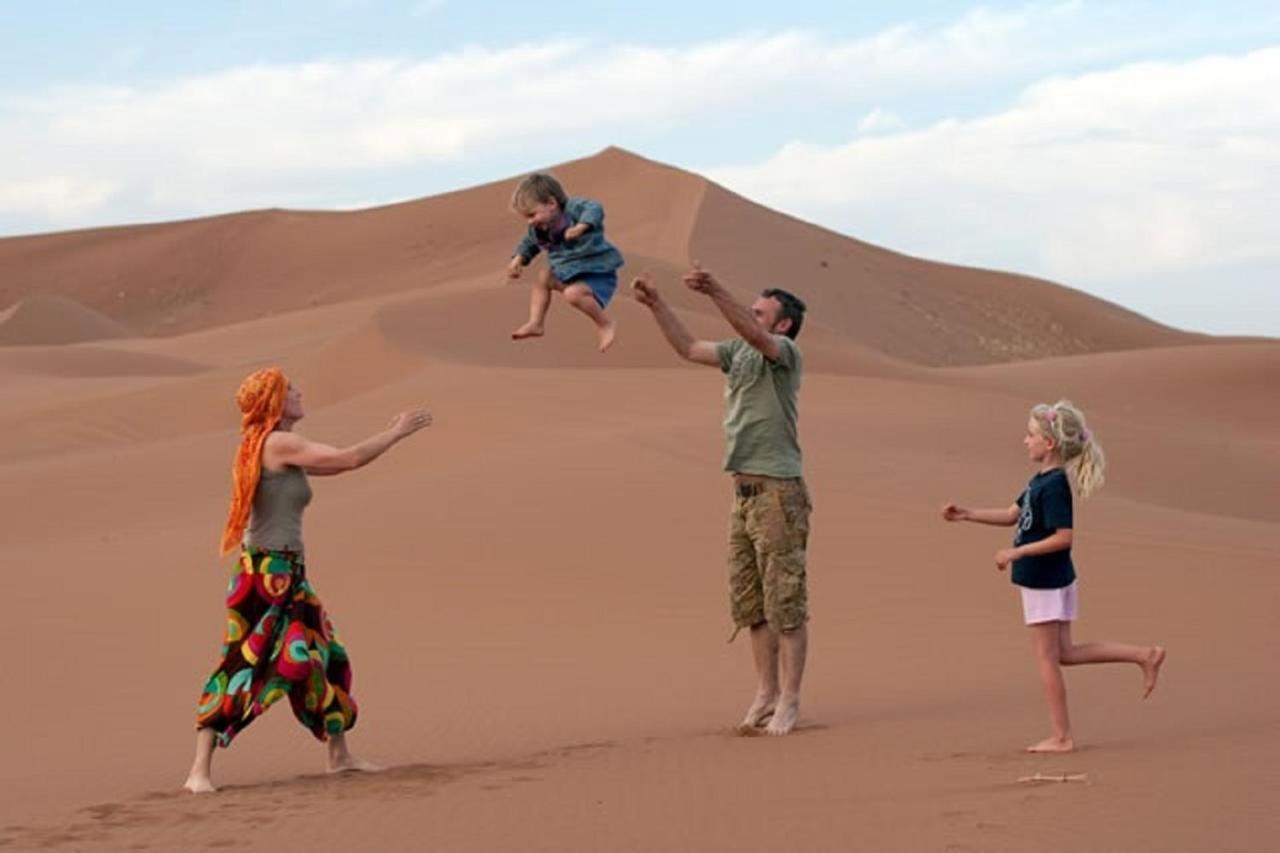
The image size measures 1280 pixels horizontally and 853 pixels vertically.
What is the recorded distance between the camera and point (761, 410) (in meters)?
8.93

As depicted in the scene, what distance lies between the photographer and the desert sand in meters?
6.96

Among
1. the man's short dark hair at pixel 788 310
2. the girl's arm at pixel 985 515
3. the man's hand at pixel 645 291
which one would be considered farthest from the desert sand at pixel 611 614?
the man's hand at pixel 645 291

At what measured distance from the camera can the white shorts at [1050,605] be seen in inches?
309

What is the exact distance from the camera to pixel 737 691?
1069 cm

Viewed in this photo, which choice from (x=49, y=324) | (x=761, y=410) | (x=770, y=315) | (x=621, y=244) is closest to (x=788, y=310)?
(x=770, y=315)

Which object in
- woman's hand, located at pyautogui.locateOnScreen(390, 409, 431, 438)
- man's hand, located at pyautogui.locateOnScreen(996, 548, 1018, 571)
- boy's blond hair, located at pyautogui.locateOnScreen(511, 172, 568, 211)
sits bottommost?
man's hand, located at pyautogui.locateOnScreen(996, 548, 1018, 571)

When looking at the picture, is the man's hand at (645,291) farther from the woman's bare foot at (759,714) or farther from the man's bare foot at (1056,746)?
the man's bare foot at (1056,746)

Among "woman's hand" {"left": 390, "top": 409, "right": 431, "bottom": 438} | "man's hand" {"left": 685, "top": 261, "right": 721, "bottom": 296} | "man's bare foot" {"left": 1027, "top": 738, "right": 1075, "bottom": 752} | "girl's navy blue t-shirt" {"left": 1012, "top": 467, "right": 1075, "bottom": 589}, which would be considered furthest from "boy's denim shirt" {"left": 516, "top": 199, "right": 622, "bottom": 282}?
"man's bare foot" {"left": 1027, "top": 738, "right": 1075, "bottom": 752}

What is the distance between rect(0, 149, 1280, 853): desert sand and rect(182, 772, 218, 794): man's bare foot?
11 centimetres

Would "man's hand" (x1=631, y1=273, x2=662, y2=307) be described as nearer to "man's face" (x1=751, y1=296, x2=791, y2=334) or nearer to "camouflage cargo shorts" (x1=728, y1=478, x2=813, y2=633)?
"man's face" (x1=751, y1=296, x2=791, y2=334)

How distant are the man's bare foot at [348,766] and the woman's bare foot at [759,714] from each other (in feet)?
5.33

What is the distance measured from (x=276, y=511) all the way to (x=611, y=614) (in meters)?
5.10

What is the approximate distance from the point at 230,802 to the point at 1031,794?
9.63 ft

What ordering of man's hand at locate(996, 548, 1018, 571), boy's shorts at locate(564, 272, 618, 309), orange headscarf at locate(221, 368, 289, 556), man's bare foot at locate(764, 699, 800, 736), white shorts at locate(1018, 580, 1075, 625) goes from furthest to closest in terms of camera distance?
man's bare foot at locate(764, 699, 800, 736), boy's shorts at locate(564, 272, 618, 309), orange headscarf at locate(221, 368, 289, 556), white shorts at locate(1018, 580, 1075, 625), man's hand at locate(996, 548, 1018, 571)
